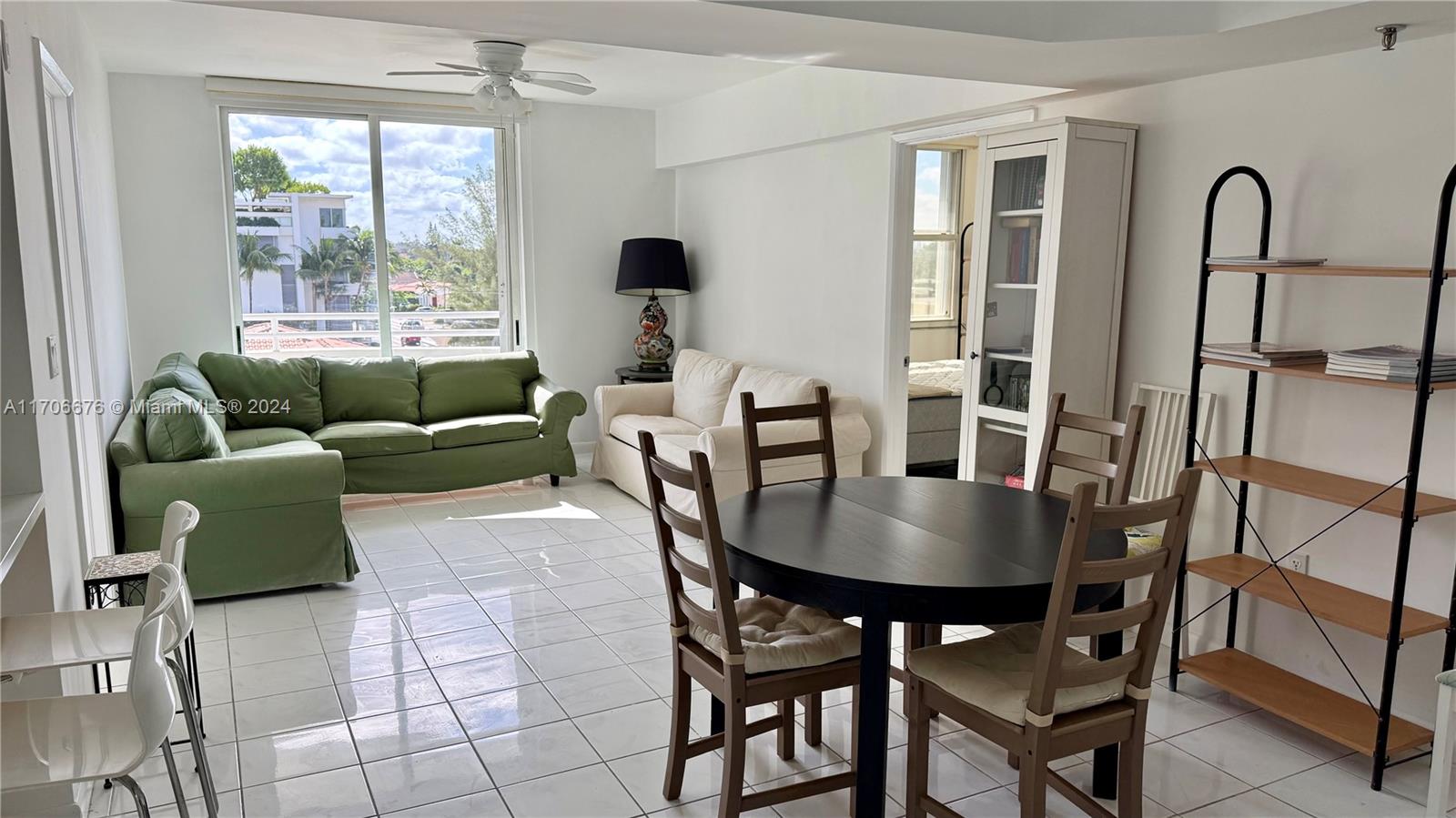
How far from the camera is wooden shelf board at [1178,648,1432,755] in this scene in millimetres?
2799

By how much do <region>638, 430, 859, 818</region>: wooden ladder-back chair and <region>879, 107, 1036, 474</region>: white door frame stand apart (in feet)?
8.08

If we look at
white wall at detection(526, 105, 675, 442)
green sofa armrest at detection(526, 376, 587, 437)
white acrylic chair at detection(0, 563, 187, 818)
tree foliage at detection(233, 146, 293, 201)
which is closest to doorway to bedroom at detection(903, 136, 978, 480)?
white wall at detection(526, 105, 675, 442)

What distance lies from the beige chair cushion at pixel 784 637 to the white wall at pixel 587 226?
14.9 ft

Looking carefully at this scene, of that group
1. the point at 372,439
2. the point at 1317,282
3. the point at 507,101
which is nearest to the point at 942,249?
the point at 507,101

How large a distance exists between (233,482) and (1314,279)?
13.7 ft

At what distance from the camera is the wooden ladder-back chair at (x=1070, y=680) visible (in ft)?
6.73

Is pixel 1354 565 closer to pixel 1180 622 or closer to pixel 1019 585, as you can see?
pixel 1180 622

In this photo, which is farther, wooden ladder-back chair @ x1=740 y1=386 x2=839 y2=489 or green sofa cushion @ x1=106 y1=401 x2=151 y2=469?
green sofa cushion @ x1=106 y1=401 x2=151 y2=469

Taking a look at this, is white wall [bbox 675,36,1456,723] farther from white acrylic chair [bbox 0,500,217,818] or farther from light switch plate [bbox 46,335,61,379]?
light switch plate [bbox 46,335,61,379]

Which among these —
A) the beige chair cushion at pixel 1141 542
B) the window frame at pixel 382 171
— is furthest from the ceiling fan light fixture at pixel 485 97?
the beige chair cushion at pixel 1141 542

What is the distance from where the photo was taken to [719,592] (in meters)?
2.32

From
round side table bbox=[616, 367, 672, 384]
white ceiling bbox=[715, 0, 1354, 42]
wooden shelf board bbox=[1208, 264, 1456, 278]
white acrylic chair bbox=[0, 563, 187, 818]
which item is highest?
white ceiling bbox=[715, 0, 1354, 42]

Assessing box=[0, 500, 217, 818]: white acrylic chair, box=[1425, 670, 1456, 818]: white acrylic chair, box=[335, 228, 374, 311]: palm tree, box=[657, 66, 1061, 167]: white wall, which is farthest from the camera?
box=[335, 228, 374, 311]: palm tree

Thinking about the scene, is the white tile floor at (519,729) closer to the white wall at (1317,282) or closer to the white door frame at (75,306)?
the white wall at (1317,282)
